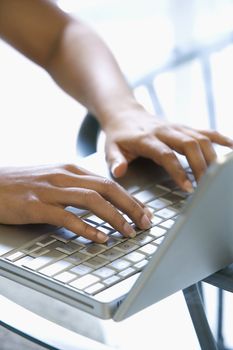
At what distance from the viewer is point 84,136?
136 centimetres

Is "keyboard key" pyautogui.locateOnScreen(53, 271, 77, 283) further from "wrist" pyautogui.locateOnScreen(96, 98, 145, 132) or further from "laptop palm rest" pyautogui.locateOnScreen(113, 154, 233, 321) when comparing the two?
"wrist" pyautogui.locateOnScreen(96, 98, 145, 132)

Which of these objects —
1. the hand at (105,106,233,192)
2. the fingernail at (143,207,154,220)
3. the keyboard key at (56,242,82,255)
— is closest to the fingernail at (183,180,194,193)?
the hand at (105,106,233,192)

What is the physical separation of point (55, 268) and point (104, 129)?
1.43 feet

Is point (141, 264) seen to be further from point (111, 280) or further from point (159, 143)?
point (159, 143)

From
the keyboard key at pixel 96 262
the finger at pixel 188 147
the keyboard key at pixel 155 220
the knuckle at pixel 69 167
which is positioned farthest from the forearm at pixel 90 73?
the keyboard key at pixel 96 262

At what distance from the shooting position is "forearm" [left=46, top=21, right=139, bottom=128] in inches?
54.6

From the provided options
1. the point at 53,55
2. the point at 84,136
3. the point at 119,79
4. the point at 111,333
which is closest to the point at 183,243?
the point at 111,333

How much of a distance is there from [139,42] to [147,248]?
33.9 inches

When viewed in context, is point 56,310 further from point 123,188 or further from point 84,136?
point 84,136

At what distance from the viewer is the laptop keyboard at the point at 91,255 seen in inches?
36.0

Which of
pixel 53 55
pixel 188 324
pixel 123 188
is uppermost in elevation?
pixel 53 55

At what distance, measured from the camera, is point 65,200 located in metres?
1.05

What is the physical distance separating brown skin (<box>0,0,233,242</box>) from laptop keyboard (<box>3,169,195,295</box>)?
1 centimetres

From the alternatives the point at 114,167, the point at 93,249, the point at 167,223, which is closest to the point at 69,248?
the point at 93,249
